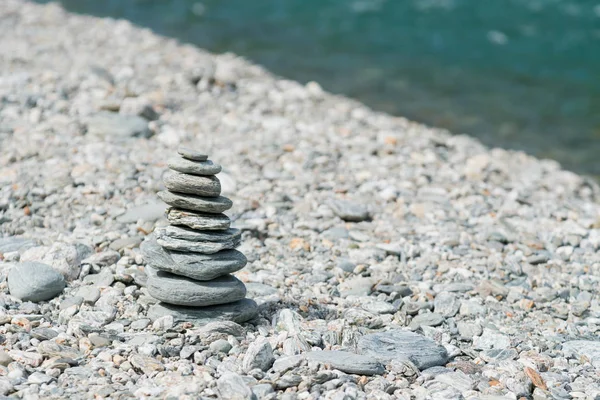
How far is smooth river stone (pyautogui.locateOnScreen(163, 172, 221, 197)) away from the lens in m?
5.42

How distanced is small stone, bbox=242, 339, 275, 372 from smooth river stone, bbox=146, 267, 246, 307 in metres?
→ 0.57

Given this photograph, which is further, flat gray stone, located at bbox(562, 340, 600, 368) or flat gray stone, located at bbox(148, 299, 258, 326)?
flat gray stone, located at bbox(562, 340, 600, 368)

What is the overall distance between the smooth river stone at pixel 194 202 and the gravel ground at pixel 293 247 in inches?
30.8

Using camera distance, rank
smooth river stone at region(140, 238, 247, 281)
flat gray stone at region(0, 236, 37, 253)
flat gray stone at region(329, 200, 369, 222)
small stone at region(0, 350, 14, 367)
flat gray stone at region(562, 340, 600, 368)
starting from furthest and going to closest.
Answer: flat gray stone at region(329, 200, 369, 222) → flat gray stone at region(0, 236, 37, 253) → flat gray stone at region(562, 340, 600, 368) → smooth river stone at region(140, 238, 247, 281) → small stone at region(0, 350, 14, 367)

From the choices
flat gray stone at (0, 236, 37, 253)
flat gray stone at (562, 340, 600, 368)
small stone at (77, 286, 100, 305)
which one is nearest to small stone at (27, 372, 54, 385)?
small stone at (77, 286, 100, 305)

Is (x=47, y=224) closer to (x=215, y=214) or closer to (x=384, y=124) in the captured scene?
(x=215, y=214)

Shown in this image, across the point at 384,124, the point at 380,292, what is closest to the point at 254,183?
the point at 380,292

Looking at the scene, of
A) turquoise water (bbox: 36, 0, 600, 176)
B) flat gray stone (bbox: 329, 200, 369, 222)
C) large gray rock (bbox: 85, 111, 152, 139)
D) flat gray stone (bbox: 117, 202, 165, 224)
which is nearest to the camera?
flat gray stone (bbox: 117, 202, 165, 224)

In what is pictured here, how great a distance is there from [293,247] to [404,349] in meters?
2.10

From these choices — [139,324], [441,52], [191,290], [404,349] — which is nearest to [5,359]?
[139,324]

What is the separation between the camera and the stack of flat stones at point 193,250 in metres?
5.43

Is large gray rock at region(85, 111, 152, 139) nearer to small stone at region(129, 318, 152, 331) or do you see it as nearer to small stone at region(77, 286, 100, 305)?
small stone at region(77, 286, 100, 305)

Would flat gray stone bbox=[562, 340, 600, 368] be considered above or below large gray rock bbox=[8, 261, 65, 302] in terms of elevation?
above

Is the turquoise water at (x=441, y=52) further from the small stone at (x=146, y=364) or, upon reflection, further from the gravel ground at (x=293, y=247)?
the small stone at (x=146, y=364)
